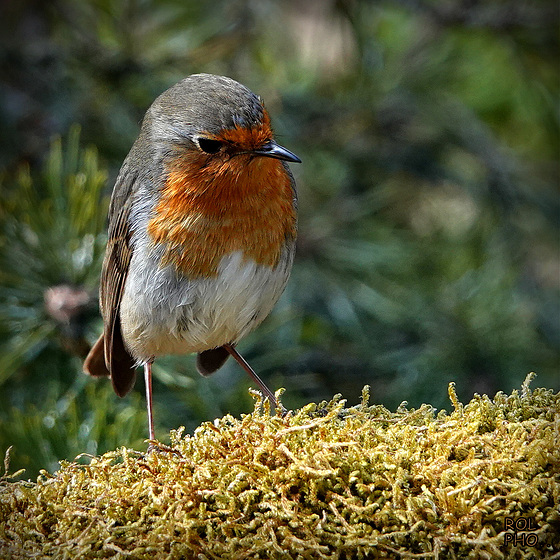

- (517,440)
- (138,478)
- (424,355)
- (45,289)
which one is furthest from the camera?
(424,355)

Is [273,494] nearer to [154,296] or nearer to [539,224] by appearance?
[154,296]

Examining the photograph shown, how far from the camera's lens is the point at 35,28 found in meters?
4.43

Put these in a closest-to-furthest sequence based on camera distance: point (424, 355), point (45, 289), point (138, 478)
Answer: point (138, 478)
point (45, 289)
point (424, 355)

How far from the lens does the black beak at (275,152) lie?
2.83 m

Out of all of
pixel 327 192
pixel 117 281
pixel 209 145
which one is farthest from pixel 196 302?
pixel 327 192

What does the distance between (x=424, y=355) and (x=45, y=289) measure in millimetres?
1929

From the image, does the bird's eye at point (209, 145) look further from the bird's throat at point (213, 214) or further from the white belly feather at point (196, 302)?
the white belly feather at point (196, 302)

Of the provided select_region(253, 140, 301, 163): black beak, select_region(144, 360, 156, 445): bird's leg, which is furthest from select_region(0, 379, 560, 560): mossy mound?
select_region(253, 140, 301, 163): black beak

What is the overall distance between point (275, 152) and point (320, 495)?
1449 mm

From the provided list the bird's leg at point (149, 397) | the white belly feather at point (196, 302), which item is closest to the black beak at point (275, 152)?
the white belly feather at point (196, 302)

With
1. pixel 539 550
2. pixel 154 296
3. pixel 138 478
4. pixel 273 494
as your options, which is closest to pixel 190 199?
pixel 154 296

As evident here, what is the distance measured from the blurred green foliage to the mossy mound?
4.37 ft

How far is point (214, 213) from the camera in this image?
2.93 meters

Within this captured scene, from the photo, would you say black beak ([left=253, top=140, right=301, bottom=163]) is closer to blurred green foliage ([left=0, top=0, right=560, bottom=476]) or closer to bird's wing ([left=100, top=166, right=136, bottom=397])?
bird's wing ([left=100, top=166, right=136, bottom=397])
